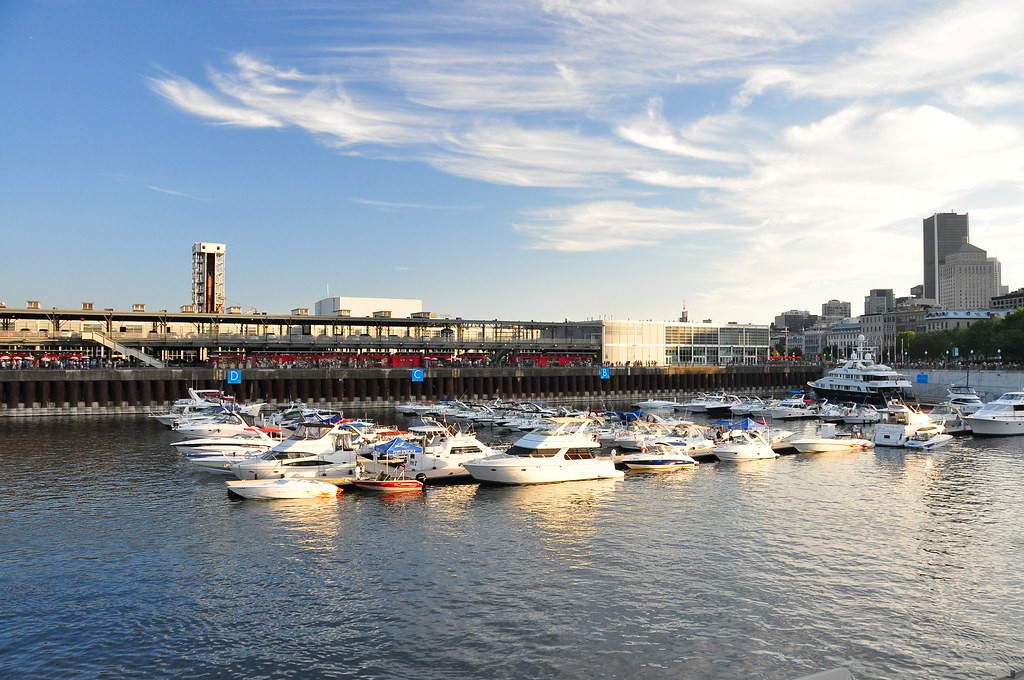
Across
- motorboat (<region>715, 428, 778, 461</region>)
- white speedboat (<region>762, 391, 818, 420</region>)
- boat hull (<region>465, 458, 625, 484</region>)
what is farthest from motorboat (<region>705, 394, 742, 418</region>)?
boat hull (<region>465, 458, 625, 484</region>)

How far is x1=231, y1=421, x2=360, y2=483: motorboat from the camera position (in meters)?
48.3

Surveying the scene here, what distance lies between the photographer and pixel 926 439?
72.8 meters

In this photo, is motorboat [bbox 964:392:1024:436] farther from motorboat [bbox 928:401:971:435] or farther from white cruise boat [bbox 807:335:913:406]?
white cruise boat [bbox 807:335:913:406]

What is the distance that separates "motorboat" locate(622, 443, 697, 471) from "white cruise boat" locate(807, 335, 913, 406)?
7489cm

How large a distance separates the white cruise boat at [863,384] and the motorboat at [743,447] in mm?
65060

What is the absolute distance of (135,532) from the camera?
36.4 meters

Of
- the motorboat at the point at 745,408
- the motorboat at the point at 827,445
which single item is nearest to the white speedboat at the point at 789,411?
the motorboat at the point at 745,408

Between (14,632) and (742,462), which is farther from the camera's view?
(742,462)

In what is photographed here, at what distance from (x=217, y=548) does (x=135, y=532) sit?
216 inches

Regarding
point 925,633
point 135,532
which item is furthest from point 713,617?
point 135,532

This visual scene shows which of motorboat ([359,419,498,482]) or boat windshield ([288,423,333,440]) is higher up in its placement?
boat windshield ([288,423,333,440])

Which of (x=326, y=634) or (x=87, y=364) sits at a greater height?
(x=87, y=364)

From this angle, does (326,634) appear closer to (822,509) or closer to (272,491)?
(272,491)

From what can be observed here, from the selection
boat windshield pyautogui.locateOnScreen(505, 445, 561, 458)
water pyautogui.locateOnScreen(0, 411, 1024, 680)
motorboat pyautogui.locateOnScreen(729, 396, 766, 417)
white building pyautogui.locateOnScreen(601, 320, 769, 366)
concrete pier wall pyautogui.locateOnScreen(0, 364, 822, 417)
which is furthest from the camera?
white building pyautogui.locateOnScreen(601, 320, 769, 366)
